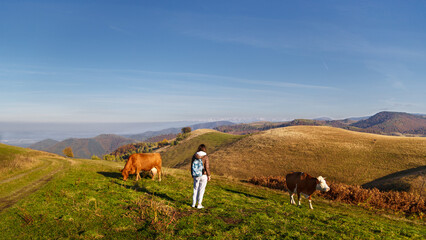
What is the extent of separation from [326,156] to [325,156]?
0.85 ft

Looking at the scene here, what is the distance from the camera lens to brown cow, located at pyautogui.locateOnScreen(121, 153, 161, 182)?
1730 centimetres

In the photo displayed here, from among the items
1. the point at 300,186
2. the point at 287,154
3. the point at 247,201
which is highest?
the point at 300,186

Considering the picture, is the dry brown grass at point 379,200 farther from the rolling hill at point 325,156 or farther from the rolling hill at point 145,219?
the rolling hill at point 325,156

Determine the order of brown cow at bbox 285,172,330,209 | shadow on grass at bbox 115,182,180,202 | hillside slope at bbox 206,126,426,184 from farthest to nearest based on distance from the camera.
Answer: hillside slope at bbox 206,126,426,184, brown cow at bbox 285,172,330,209, shadow on grass at bbox 115,182,180,202

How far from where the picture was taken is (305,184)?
15148 millimetres

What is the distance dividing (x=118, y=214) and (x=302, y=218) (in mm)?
8955

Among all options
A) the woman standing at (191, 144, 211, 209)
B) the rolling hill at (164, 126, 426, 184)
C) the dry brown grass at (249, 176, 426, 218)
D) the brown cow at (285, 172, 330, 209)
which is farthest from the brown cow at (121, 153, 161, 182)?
the rolling hill at (164, 126, 426, 184)

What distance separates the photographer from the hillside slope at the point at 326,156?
5312cm

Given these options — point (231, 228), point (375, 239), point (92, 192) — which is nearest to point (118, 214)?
point (92, 192)

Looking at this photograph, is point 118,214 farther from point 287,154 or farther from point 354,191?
point 287,154

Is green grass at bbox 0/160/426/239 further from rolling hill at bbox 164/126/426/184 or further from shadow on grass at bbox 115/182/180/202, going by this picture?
rolling hill at bbox 164/126/426/184

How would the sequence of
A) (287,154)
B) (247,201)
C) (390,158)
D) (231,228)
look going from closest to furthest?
1. (231,228)
2. (247,201)
3. (390,158)
4. (287,154)

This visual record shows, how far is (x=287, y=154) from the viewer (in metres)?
71.6

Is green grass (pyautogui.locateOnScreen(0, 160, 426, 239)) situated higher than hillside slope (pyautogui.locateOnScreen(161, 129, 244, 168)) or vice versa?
green grass (pyautogui.locateOnScreen(0, 160, 426, 239))
